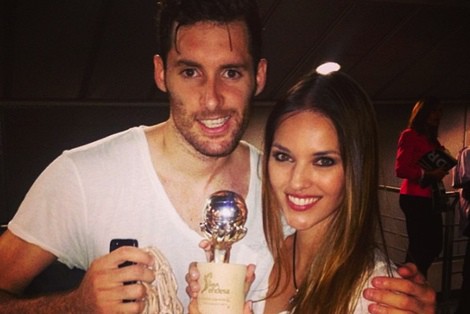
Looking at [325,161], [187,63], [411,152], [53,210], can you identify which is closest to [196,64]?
[187,63]

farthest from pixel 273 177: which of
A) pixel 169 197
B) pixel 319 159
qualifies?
pixel 169 197

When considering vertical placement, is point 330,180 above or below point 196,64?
below

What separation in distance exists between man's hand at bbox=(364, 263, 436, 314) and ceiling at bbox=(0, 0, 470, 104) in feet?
2.09

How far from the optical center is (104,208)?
1.37 metres

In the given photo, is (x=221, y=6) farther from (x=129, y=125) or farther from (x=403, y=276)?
(x=403, y=276)

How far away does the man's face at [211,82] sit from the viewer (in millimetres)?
1288

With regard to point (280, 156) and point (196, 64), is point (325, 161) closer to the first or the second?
point (280, 156)

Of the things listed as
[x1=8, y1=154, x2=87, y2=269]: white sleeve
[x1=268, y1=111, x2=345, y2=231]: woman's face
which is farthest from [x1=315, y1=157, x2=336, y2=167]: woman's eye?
[x1=8, y1=154, x2=87, y2=269]: white sleeve

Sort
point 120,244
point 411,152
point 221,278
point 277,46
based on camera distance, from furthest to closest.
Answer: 1. point 411,152
2. point 277,46
3. point 120,244
4. point 221,278

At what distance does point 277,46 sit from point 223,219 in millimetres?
1569

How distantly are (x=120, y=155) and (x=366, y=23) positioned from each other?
2054mm

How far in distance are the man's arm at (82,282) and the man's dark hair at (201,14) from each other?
53 centimetres

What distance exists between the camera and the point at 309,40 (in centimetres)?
277

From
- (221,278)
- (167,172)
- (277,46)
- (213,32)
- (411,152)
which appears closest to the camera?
(221,278)
